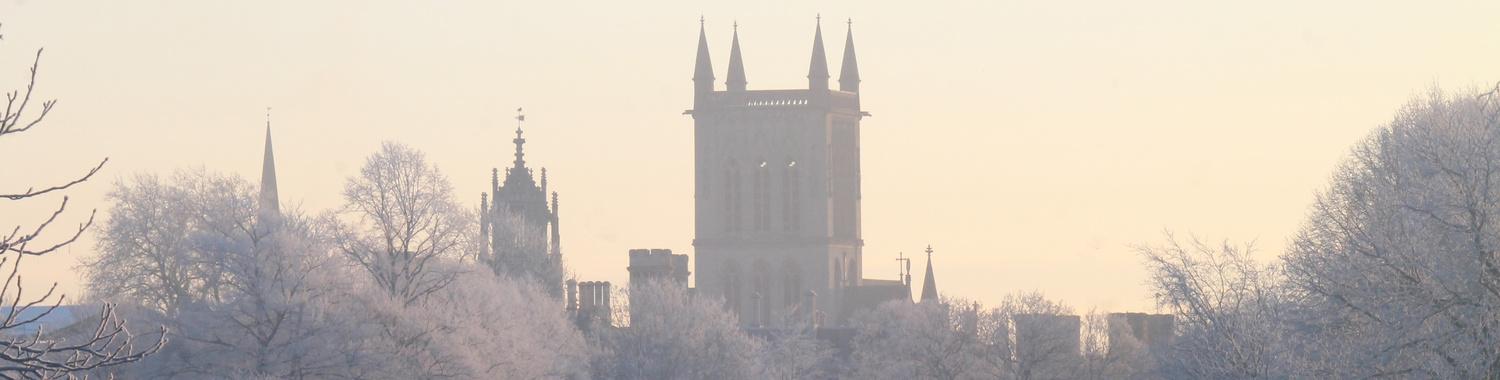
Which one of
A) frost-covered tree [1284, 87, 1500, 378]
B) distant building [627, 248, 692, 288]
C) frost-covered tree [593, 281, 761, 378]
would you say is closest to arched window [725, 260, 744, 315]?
distant building [627, 248, 692, 288]

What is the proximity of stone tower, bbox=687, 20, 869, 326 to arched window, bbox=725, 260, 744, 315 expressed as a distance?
55mm

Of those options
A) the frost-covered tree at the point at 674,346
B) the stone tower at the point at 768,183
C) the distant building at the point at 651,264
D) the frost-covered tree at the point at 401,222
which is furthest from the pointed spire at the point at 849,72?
the frost-covered tree at the point at 401,222

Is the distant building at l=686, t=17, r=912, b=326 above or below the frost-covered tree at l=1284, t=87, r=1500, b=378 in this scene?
above

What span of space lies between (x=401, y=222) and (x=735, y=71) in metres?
86.2

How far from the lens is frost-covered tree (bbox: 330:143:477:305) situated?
5609 centimetres

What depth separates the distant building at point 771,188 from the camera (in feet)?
459

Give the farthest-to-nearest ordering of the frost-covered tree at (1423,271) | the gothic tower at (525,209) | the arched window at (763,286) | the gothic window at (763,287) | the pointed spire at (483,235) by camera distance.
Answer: the arched window at (763,286) → the gothic window at (763,287) → the gothic tower at (525,209) → the pointed spire at (483,235) → the frost-covered tree at (1423,271)

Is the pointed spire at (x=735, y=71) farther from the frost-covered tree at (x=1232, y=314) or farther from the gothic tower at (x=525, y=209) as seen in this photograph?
the frost-covered tree at (x=1232, y=314)

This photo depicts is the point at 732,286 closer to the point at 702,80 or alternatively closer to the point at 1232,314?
the point at 702,80

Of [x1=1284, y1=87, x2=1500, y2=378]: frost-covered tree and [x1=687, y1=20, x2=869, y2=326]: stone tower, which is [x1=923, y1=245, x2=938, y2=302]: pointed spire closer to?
[x1=687, y1=20, x2=869, y2=326]: stone tower

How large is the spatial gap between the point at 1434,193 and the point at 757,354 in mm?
55632

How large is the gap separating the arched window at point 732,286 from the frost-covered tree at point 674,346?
52.7m

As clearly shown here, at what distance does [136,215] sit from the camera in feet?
205

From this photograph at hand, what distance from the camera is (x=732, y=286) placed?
5507 inches
